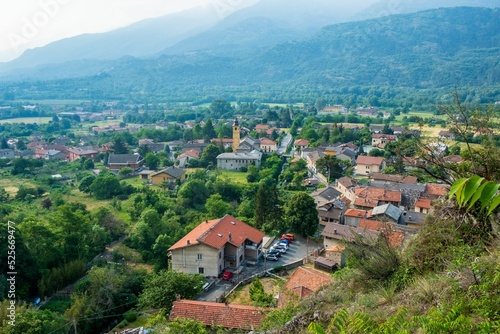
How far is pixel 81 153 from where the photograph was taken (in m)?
42.1

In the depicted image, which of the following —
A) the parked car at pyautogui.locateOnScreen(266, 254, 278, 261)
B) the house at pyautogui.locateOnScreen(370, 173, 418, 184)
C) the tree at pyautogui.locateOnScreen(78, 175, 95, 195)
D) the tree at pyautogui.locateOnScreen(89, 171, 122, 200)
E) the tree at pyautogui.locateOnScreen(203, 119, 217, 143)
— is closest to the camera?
the parked car at pyautogui.locateOnScreen(266, 254, 278, 261)

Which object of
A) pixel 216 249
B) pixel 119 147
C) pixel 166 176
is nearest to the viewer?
pixel 216 249

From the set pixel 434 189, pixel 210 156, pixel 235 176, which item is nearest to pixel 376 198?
pixel 434 189

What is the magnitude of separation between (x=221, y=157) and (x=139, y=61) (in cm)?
14091

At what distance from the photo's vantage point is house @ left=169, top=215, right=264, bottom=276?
51.4ft

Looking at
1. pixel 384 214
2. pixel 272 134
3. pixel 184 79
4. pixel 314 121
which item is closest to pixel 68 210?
pixel 384 214

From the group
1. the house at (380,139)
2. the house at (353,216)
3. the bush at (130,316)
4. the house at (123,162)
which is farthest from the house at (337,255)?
the house at (380,139)

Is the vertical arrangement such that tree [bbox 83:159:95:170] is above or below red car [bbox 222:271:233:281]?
below

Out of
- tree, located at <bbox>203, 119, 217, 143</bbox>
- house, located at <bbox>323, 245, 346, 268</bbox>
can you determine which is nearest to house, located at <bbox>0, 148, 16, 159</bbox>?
tree, located at <bbox>203, 119, 217, 143</bbox>

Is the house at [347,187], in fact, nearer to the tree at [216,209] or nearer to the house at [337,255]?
the tree at [216,209]

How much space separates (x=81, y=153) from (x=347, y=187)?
2860 cm

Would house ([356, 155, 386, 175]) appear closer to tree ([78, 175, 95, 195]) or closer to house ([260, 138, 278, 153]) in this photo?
house ([260, 138, 278, 153])

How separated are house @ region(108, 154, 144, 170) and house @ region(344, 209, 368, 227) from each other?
2345 cm

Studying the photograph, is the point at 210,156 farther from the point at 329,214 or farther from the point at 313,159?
the point at 329,214
